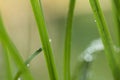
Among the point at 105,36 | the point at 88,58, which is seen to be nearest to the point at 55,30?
the point at 88,58

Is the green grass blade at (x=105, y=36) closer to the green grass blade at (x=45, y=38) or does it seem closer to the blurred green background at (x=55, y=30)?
the green grass blade at (x=45, y=38)

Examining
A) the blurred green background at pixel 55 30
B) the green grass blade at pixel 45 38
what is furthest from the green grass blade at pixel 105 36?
the blurred green background at pixel 55 30

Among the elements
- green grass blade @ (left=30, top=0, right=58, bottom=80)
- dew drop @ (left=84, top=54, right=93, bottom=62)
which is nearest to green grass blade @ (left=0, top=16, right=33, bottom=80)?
green grass blade @ (left=30, top=0, right=58, bottom=80)

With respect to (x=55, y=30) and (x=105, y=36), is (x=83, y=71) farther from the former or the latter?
(x=55, y=30)

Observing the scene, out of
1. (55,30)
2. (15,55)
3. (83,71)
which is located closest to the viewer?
(15,55)

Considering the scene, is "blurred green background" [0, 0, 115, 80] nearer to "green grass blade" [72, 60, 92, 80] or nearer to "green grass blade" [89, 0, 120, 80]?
"green grass blade" [72, 60, 92, 80]
